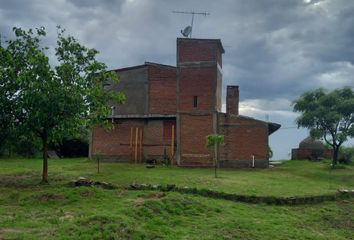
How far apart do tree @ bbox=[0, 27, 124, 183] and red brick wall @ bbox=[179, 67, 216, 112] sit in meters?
12.1

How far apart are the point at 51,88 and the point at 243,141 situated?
1754 cm

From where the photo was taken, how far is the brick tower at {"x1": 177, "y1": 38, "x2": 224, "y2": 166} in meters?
32.3

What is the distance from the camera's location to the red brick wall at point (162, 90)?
34625mm

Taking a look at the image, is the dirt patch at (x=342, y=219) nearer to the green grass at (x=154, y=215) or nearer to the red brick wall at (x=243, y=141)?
the green grass at (x=154, y=215)

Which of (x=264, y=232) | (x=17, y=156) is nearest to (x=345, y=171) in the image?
(x=264, y=232)

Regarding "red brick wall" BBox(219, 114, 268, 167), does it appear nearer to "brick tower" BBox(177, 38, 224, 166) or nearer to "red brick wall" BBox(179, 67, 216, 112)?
"brick tower" BBox(177, 38, 224, 166)

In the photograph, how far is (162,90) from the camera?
3484cm

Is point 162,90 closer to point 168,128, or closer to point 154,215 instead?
point 168,128

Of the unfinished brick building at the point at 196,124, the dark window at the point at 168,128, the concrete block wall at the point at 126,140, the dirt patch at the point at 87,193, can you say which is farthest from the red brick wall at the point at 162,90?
the dirt patch at the point at 87,193

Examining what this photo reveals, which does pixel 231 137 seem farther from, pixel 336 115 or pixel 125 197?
pixel 125 197

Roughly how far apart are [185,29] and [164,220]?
77.3 feet

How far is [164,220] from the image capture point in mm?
14484

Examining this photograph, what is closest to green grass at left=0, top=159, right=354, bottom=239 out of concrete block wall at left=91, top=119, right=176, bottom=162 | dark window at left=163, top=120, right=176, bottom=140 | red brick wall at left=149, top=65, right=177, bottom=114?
dark window at left=163, top=120, right=176, bottom=140

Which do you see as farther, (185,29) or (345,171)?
(185,29)
